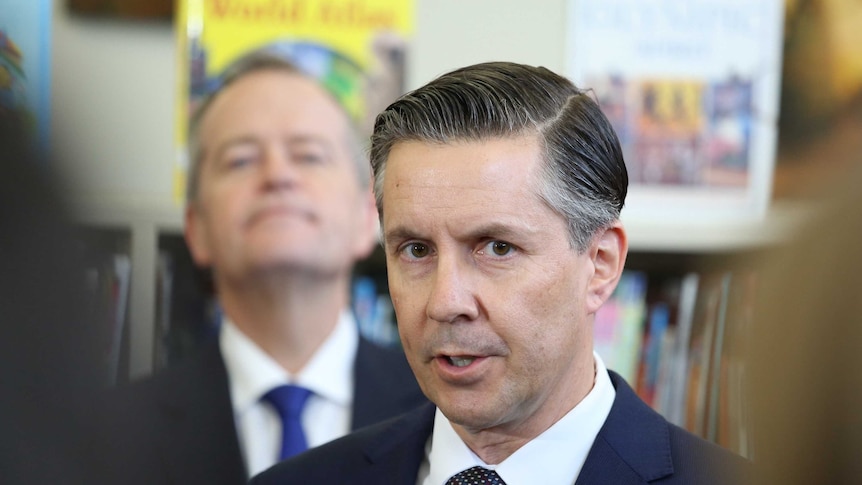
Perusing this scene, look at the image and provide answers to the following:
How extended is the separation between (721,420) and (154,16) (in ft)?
5.27

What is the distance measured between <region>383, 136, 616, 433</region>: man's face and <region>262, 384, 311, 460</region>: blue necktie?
3.28ft

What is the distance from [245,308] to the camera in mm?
2641

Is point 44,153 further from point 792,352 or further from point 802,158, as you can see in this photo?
point 802,158

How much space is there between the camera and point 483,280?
149 cm

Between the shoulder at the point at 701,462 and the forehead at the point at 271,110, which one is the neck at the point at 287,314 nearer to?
the forehead at the point at 271,110

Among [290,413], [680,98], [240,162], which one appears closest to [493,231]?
[290,413]

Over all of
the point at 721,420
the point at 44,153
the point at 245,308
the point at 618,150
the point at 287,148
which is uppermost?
the point at 44,153

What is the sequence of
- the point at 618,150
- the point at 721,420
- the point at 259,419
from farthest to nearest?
the point at 721,420, the point at 259,419, the point at 618,150

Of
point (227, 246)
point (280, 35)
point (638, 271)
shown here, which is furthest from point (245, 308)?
point (638, 271)

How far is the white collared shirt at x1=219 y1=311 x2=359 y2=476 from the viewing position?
8.25ft

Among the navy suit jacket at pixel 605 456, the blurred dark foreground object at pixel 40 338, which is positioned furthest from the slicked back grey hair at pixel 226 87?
the blurred dark foreground object at pixel 40 338

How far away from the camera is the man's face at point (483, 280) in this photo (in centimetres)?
148

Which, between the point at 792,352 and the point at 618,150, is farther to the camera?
the point at 618,150

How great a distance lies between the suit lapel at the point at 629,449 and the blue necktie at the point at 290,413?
1.04m
